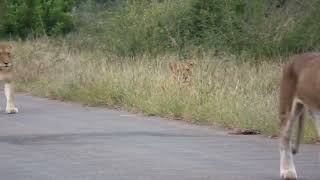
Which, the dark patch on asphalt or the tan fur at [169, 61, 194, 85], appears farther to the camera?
the tan fur at [169, 61, 194, 85]

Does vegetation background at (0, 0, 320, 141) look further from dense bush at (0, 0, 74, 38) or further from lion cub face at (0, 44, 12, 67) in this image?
dense bush at (0, 0, 74, 38)

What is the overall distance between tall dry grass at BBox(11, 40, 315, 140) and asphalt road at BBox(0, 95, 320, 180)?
69cm

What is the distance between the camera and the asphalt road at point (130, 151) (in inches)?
435

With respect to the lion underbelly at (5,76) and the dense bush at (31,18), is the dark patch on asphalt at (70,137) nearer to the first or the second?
the lion underbelly at (5,76)

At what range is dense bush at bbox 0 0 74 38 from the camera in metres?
42.2

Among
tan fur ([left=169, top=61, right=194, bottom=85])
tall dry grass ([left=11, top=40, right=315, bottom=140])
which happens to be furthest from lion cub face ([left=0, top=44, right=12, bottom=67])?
tan fur ([left=169, top=61, right=194, bottom=85])

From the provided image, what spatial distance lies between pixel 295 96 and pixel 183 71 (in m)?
10.2

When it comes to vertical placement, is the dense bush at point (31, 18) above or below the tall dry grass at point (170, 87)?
below

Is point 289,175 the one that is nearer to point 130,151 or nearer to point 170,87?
point 130,151

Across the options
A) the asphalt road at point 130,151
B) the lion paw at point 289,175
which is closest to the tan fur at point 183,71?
the asphalt road at point 130,151

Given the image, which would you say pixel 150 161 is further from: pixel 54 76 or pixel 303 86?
pixel 54 76

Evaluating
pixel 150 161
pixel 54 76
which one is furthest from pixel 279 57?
pixel 150 161

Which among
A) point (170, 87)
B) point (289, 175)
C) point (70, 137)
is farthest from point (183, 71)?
point (289, 175)

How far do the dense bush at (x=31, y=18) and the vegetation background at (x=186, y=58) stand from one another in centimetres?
501
